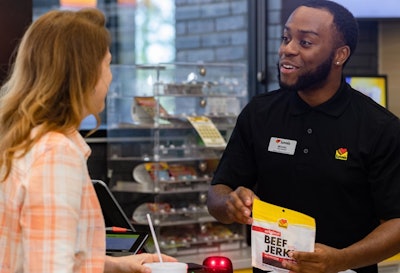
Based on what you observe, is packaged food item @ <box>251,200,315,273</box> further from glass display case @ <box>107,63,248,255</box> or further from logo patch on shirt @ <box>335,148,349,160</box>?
glass display case @ <box>107,63,248,255</box>

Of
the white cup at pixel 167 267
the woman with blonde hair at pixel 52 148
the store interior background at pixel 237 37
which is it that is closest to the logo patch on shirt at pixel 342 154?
the white cup at pixel 167 267

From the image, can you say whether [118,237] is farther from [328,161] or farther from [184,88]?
[184,88]

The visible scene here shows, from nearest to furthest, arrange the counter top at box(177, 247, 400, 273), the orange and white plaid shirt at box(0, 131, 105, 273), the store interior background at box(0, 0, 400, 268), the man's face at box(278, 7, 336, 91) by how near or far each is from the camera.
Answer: the orange and white plaid shirt at box(0, 131, 105, 273)
the man's face at box(278, 7, 336, 91)
the counter top at box(177, 247, 400, 273)
the store interior background at box(0, 0, 400, 268)

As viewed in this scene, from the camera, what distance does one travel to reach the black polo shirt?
8.05ft

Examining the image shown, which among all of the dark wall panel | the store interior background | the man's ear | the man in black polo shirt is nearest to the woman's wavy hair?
the man in black polo shirt

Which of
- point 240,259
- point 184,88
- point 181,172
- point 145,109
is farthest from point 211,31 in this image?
point 240,259

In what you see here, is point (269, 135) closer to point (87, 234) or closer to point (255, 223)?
point (255, 223)

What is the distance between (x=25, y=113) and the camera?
4.95ft

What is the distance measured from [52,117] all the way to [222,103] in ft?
9.11

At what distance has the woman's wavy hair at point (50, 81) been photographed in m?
1.51

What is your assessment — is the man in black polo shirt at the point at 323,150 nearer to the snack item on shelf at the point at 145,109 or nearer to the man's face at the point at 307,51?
the man's face at the point at 307,51

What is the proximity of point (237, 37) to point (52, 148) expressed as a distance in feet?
13.2

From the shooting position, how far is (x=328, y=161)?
249 centimetres

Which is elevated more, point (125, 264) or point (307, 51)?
point (307, 51)
